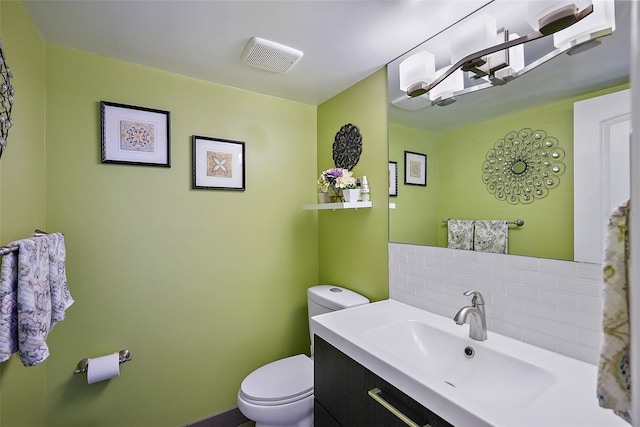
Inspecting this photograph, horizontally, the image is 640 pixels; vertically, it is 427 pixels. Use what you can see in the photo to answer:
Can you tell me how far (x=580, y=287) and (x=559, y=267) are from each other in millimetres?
82

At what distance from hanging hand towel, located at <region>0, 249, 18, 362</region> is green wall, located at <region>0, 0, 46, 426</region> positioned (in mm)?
168

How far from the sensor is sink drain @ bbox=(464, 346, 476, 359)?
1101 millimetres

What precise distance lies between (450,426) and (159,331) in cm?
159

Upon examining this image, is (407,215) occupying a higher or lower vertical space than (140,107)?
lower

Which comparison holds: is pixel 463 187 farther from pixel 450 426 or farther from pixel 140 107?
pixel 140 107

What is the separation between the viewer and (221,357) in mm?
1880

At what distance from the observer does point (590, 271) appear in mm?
960

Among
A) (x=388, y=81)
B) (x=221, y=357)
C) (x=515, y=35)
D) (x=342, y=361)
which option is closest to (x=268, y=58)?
(x=388, y=81)

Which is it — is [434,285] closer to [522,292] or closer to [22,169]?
[522,292]

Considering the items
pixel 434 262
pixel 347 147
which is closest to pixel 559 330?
pixel 434 262

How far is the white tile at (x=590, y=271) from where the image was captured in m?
0.95

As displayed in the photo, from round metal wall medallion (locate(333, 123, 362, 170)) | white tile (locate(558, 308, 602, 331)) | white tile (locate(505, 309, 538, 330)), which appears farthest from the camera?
round metal wall medallion (locate(333, 123, 362, 170))

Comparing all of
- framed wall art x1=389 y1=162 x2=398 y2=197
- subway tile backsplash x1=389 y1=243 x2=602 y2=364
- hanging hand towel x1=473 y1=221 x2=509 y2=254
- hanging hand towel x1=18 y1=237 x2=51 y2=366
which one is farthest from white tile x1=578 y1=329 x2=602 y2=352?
hanging hand towel x1=18 y1=237 x2=51 y2=366

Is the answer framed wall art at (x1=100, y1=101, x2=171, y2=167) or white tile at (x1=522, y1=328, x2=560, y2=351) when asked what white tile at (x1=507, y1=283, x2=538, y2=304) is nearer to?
white tile at (x1=522, y1=328, x2=560, y2=351)
